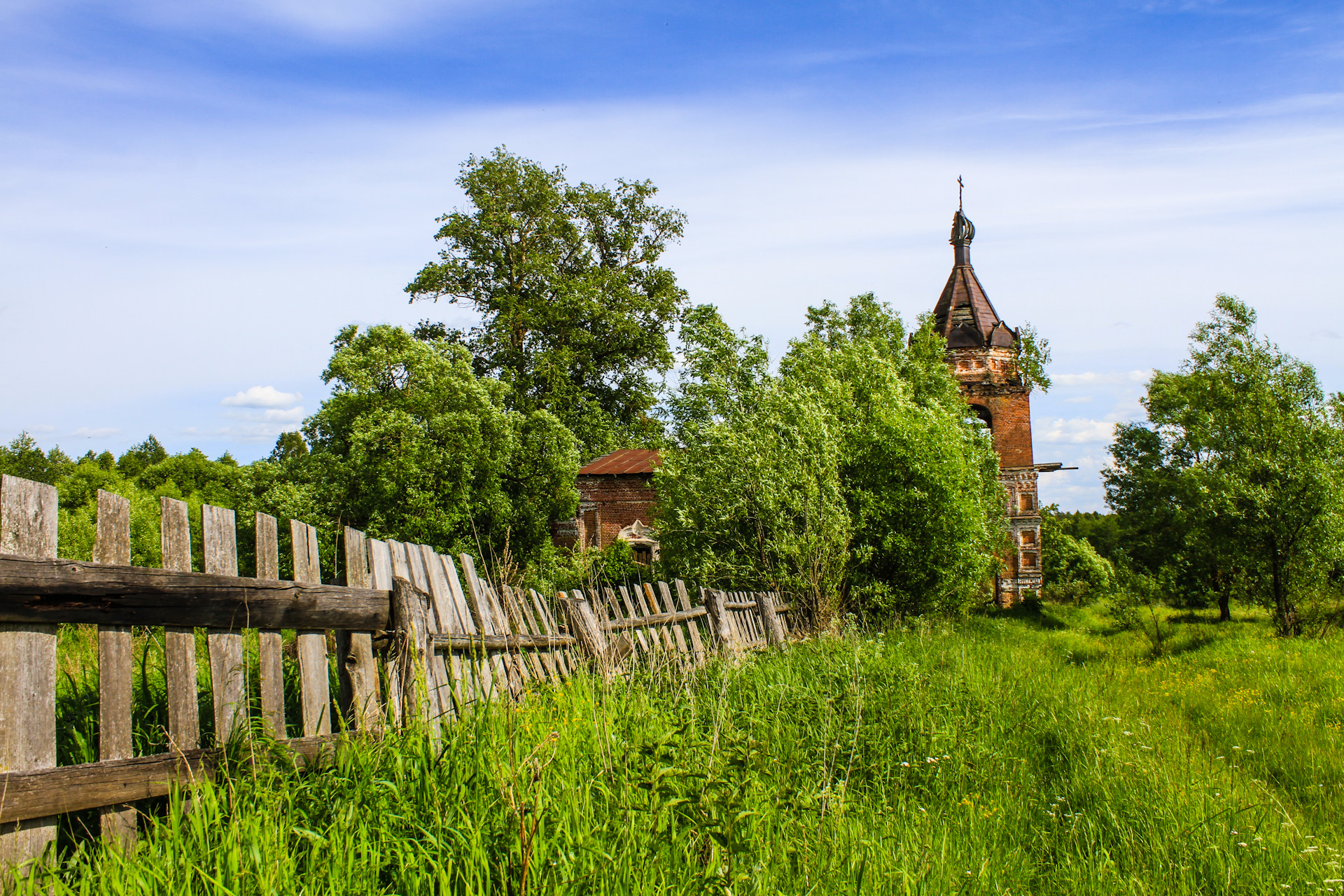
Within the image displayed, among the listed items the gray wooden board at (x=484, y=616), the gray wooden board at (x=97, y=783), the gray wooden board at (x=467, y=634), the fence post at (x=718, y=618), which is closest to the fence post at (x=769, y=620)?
the fence post at (x=718, y=618)

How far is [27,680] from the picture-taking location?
2.64 metres

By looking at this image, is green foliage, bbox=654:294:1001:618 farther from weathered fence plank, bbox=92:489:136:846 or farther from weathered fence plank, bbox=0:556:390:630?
weathered fence plank, bbox=92:489:136:846

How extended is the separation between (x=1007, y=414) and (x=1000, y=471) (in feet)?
10.9

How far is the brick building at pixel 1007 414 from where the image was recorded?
30188 mm

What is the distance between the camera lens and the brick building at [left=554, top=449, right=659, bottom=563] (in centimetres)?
2853

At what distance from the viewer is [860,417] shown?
1564cm

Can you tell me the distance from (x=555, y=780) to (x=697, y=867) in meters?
0.68

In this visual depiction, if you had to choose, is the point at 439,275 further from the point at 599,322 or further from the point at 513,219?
the point at 599,322

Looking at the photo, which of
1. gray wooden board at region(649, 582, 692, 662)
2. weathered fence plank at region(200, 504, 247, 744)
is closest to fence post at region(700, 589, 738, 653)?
gray wooden board at region(649, 582, 692, 662)

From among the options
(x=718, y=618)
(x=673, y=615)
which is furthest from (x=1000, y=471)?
(x=673, y=615)

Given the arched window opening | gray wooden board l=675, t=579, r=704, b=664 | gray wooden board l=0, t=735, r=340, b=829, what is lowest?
gray wooden board l=675, t=579, r=704, b=664

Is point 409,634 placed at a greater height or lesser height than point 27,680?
lesser

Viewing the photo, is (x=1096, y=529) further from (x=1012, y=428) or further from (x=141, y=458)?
(x=141, y=458)

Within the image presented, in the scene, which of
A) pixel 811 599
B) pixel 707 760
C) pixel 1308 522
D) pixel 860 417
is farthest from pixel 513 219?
pixel 707 760
